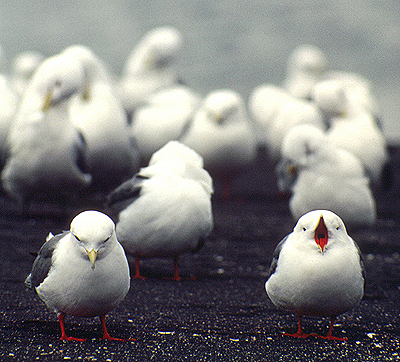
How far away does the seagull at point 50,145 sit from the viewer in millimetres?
4496

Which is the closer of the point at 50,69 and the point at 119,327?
the point at 119,327

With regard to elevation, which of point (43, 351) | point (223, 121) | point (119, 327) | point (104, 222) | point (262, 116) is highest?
point (104, 222)

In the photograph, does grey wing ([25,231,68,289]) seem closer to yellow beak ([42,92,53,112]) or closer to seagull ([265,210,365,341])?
seagull ([265,210,365,341])

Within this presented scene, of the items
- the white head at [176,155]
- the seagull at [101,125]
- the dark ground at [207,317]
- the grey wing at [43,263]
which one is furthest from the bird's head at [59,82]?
the grey wing at [43,263]

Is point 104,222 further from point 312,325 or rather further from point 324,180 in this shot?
point 324,180

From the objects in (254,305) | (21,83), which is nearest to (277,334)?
(254,305)

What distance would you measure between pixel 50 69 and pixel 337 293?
10.1ft

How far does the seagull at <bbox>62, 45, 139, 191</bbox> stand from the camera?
5250 mm

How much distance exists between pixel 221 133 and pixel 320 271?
11.1 feet

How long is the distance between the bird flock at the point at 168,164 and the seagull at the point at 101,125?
0.5 inches

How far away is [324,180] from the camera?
3879 millimetres

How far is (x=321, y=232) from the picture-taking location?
230 centimetres

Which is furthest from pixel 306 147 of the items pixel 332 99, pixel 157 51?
pixel 157 51

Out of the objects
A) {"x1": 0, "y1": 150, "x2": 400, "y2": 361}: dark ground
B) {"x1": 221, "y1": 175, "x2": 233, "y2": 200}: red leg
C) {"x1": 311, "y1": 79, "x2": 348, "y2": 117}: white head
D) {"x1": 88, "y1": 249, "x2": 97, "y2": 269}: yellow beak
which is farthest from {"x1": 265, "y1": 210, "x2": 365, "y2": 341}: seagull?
{"x1": 221, "y1": 175, "x2": 233, "y2": 200}: red leg
